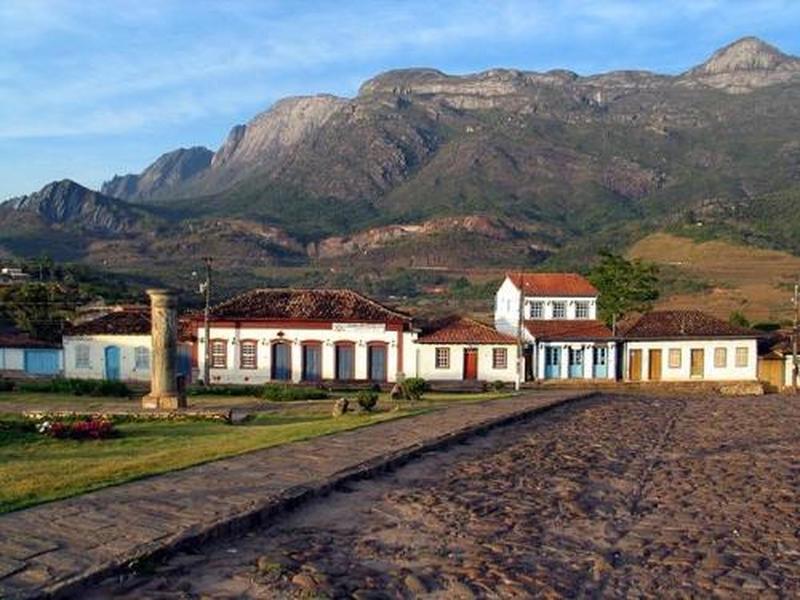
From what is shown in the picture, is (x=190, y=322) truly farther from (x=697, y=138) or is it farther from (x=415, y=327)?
(x=697, y=138)

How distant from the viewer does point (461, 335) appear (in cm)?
3941

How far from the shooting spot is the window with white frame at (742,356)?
4275 centimetres

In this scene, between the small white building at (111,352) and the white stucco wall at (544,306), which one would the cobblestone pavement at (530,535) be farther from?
the white stucco wall at (544,306)

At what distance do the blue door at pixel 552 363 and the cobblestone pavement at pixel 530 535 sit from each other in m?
29.0

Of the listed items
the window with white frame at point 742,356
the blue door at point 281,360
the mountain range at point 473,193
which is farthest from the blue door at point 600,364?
the mountain range at point 473,193

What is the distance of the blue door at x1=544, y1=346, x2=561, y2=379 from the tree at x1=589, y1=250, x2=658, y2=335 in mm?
7091

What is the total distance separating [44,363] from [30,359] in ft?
2.37

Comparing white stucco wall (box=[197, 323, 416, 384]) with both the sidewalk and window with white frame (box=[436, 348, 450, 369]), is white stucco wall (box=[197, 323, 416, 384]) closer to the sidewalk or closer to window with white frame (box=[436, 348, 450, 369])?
window with white frame (box=[436, 348, 450, 369])

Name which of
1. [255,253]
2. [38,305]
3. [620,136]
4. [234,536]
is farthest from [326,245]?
[234,536]

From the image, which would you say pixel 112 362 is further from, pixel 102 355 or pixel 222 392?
pixel 222 392

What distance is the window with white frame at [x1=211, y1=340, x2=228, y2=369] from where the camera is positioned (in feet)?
130

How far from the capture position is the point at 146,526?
7105 millimetres

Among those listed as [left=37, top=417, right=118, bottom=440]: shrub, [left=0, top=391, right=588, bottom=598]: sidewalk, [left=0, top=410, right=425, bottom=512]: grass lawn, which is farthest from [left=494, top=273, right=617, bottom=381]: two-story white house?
[left=0, top=391, right=588, bottom=598]: sidewalk

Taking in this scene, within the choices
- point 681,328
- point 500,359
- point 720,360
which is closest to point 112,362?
point 500,359
